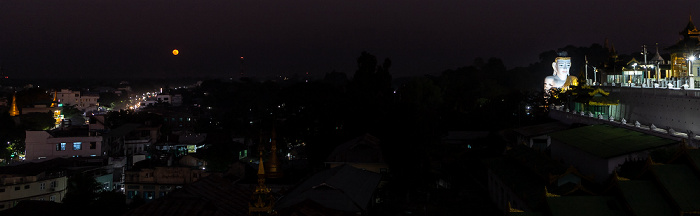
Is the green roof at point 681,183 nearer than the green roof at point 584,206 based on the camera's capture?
Yes

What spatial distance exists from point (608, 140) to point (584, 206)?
9289 millimetres

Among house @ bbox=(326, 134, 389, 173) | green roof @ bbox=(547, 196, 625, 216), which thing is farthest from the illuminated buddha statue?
green roof @ bbox=(547, 196, 625, 216)

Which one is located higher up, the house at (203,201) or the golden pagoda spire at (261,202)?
the golden pagoda spire at (261,202)

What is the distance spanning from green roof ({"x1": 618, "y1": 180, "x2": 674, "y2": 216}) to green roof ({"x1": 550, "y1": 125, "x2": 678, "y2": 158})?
18.3 feet

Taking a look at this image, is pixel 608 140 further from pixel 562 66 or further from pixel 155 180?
pixel 562 66

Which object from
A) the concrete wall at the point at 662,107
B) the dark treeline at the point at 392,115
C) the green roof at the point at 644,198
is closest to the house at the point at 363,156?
the dark treeline at the point at 392,115

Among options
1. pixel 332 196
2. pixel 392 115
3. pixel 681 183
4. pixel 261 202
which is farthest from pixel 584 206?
pixel 392 115

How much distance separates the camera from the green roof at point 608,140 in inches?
741

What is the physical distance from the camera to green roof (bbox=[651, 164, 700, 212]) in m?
12.2

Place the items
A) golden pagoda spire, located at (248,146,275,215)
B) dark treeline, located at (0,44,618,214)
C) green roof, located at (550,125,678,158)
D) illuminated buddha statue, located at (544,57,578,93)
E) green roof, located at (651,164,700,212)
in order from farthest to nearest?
illuminated buddha statue, located at (544,57,578,93)
dark treeline, located at (0,44,618,214)
green roof, located at (550,125,678,158)
green roof, located at (651,164,700,212)
golden pagoda spire, located at (248,146,275,215)

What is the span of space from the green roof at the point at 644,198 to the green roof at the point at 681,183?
32cm

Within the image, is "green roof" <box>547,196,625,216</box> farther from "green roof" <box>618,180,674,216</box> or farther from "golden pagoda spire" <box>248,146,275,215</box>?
"golden pagoda spire" <box>248,146,275,215</box>

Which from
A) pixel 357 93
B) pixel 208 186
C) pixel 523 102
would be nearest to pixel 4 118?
pixel 357 93

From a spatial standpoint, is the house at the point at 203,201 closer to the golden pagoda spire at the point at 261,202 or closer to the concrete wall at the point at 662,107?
the golden pagoda spire at the point at 261,202
